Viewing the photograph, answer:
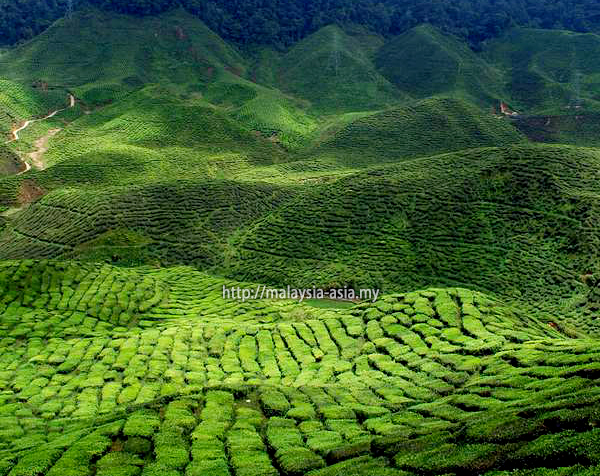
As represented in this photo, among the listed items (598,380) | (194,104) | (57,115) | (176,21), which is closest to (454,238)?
(598,380)

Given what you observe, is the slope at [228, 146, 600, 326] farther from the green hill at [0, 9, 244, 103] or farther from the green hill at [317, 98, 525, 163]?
the green hill at [0, 9, 244, 103]

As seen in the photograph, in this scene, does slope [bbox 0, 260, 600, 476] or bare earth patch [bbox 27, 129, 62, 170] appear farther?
bare earth patch [bbox 27, 129, 62, 170]

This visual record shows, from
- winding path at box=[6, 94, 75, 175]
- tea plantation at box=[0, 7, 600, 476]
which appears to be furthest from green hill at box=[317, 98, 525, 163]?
winding path at box=[6, 94, 75, 175]

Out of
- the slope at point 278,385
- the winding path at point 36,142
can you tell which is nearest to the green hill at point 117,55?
the winding path at point 36,142

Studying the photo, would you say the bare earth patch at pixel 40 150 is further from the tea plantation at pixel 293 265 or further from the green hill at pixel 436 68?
the green hill at pixel 436 68

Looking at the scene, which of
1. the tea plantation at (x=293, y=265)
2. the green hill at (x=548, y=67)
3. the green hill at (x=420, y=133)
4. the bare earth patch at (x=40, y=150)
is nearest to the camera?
the tea plantation at (x=293, y=265)

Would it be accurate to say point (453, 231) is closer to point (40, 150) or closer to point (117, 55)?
point (40, 150)
